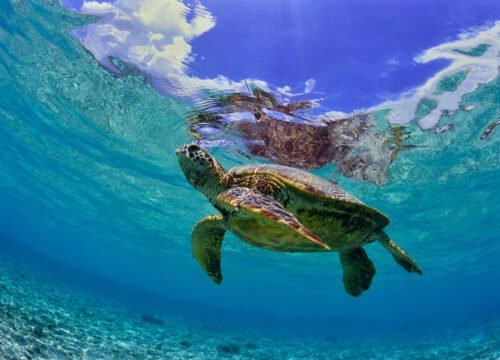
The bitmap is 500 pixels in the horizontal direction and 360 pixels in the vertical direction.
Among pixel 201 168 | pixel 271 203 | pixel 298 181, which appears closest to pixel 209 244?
pixel 201 168

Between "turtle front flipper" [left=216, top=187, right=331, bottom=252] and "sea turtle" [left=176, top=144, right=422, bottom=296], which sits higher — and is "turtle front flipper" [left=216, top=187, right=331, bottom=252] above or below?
below

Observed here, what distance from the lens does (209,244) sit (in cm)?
543

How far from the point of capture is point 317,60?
7.90m

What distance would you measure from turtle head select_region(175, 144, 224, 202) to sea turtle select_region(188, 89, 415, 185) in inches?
199

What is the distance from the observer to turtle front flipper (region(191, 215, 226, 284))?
5.10m

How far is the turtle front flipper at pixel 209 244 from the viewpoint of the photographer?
510 centimetres

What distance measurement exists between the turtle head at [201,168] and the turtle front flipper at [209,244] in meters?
0.50

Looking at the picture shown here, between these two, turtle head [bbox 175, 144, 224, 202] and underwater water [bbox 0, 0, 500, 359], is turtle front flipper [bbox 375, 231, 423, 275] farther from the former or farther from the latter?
underwater water [bbox 0, 0, 500, 359]

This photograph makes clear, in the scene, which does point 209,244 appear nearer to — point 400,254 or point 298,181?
point 298,181

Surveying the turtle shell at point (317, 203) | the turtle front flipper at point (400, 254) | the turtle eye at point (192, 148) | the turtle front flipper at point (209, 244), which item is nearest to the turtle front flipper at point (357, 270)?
the turtle front flipper at point (400, 254)

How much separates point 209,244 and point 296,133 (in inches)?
240

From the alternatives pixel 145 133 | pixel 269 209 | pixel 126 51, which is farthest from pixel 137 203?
pixel 269 209

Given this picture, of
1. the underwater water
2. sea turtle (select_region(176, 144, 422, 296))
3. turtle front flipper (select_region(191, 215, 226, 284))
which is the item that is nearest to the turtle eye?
sea turtle (select_region(176, 144, 422, 296))

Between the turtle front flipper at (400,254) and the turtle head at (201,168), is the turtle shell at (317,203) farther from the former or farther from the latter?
the turtle front flipper at (400,254)
